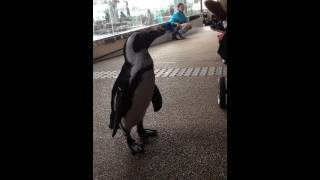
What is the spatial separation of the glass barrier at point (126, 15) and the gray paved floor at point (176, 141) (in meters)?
2.39

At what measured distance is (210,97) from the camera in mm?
2375

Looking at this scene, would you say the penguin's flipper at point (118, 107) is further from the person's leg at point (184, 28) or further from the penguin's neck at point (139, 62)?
the person's leg at point (184, 28)

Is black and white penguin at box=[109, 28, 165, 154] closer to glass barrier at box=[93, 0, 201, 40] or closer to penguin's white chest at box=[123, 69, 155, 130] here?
penguin's white chest at box=[123, 69, 155, 130]

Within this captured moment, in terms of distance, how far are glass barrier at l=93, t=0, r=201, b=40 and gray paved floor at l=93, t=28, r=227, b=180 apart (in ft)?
7.83

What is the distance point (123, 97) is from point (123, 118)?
0.44ft

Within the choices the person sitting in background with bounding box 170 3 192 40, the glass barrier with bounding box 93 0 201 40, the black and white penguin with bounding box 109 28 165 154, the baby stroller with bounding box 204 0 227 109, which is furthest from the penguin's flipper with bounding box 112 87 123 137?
the person sitting in background with bounding box 170 3 192 40

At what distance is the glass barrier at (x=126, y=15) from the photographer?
497 centimetres

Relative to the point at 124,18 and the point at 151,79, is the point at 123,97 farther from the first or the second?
the point at 124,18

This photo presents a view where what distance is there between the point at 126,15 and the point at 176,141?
443 cm

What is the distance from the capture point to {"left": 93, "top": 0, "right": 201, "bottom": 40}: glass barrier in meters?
4.97
